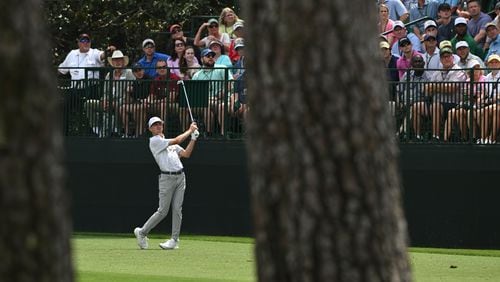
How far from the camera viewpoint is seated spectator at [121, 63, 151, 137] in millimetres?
22641

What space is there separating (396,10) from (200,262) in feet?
24.6

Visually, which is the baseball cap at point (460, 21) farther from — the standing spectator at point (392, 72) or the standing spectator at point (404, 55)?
the standing spectator at point (392, 72)

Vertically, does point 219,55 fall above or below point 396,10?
below

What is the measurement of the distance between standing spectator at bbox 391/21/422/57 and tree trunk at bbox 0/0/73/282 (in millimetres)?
17257

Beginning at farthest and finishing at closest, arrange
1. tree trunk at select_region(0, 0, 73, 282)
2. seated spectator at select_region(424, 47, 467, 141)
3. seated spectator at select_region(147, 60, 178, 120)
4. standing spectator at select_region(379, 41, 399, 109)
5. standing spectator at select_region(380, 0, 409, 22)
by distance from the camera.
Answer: standing spectator at select_region(380, 0, 409, 22)
seated spectator at select_region(147, 60, 178, 120)
standing spectator at select_region(379, 41, 399, 109)
seated spectator at select_region(424, 47, 467, 141)
tree trunk at select_region(0, 0, 73, 282)

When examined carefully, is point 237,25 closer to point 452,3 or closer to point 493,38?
point 452,3

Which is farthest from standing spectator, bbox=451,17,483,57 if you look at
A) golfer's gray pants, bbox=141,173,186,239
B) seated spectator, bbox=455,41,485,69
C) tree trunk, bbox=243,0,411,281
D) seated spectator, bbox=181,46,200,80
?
tree trunk, bbox=243,0,411,281

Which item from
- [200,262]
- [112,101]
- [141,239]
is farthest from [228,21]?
[200,262]

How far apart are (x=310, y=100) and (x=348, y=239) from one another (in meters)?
0.50

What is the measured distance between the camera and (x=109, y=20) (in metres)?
28.5

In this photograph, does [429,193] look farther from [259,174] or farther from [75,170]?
[259,174]

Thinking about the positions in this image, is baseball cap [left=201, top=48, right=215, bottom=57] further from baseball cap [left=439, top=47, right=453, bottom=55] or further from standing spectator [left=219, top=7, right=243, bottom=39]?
baseball cap [left=439, top=47, right=453, bottom=55]

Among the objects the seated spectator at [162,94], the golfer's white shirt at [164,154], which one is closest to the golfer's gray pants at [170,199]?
the golfer's white shirt at [164,154]

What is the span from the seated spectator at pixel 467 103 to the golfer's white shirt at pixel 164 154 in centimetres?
415
